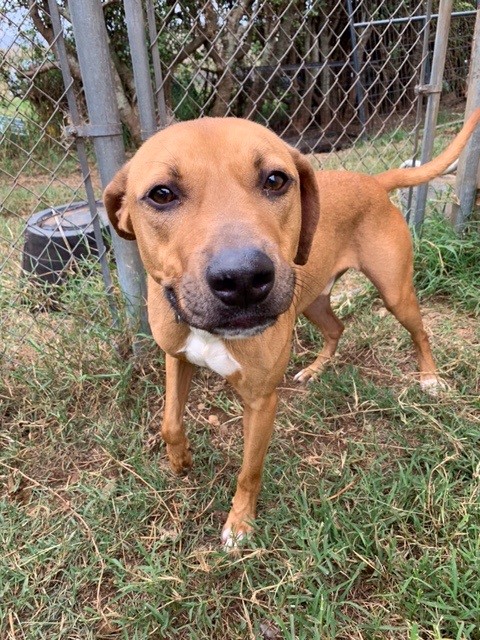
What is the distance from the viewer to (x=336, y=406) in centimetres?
296

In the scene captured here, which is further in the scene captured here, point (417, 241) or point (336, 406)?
point (417, 241)

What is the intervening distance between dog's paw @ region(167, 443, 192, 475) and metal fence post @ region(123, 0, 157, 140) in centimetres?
A: 157

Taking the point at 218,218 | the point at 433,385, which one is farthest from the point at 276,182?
the point at 433,385

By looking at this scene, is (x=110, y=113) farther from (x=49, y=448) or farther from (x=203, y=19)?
(x=203, y=19)

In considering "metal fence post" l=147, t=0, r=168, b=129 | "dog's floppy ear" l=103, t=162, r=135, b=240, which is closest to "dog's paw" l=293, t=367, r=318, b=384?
"dog's floppy ear" l=103, t=162, r=135, b=240

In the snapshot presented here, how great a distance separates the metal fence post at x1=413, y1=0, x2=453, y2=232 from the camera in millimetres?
3613

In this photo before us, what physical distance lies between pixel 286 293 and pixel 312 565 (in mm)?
1108

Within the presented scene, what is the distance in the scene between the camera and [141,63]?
2531 mm

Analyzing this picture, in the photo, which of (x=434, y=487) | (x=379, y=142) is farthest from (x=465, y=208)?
(x=379, y=142)

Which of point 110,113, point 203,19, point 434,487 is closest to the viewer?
point 434,487

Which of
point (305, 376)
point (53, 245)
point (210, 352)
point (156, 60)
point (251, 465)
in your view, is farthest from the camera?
point (53, 245)

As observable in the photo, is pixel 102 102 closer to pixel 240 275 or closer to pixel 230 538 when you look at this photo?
pixel 240 275

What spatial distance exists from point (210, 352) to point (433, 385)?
60.7 inches

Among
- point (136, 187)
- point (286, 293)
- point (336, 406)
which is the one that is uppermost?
point (136, 187)
